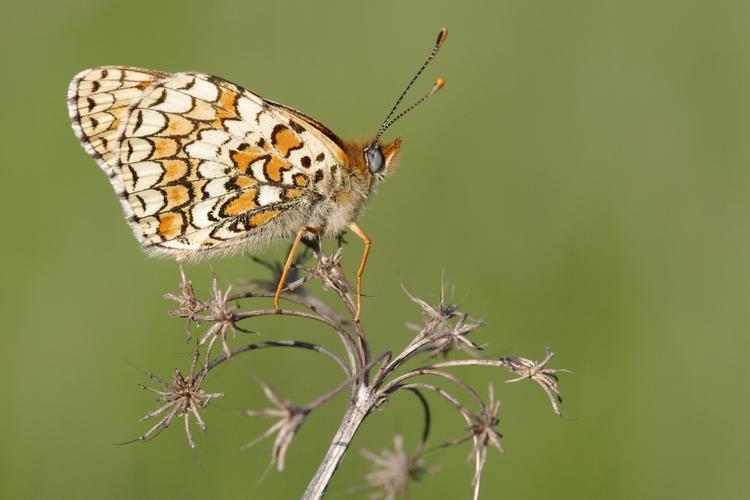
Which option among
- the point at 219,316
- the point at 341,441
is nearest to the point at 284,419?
the point at 341,441

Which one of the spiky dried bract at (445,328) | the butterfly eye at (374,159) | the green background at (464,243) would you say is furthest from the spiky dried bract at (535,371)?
the green background at (464,243)

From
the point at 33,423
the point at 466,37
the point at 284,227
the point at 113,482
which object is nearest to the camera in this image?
the point at 284,227

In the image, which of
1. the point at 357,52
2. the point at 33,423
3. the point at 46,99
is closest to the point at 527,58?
the point at 357,52

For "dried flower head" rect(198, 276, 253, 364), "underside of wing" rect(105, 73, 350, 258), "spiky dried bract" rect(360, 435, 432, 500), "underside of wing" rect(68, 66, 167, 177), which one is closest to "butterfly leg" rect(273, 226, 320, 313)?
"dried flower head" rect(198, 276, 253, 364)

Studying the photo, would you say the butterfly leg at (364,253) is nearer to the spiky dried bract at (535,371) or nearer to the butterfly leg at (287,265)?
the butterfly leg at (287,265)

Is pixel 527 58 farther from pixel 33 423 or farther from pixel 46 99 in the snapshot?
pixel 33 423

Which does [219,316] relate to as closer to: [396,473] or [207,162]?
[396,473]
